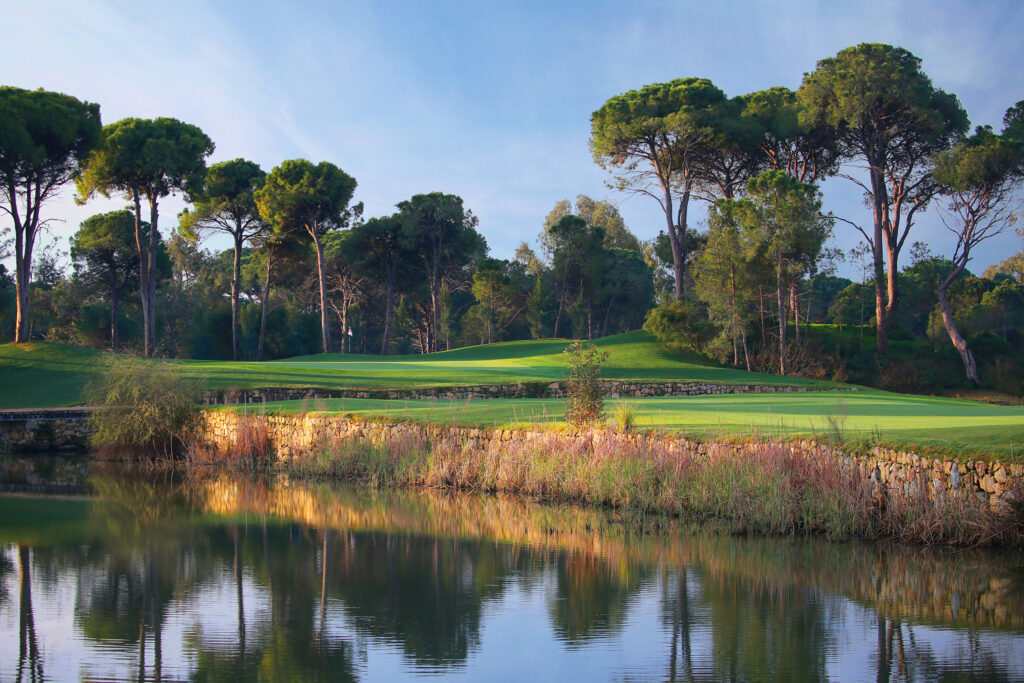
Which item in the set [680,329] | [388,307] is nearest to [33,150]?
[388,307]

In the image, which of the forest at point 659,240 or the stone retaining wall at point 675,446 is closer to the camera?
the stone retaining wall at point 675,446

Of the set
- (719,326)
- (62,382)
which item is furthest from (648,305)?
(62,382)

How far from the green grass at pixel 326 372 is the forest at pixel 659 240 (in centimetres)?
274

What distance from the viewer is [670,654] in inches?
219

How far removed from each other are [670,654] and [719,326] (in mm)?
34156

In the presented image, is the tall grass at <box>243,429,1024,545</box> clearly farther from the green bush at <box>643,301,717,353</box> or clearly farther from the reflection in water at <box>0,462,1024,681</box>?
the green bush at <box>643,301,717,353</box>

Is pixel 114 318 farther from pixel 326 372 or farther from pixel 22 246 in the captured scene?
pixel 326 372

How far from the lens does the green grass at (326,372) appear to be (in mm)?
24078

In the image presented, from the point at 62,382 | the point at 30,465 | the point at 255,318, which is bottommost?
the point at 30,465

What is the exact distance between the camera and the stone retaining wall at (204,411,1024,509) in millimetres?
8680

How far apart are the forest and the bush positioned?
52.2 ft

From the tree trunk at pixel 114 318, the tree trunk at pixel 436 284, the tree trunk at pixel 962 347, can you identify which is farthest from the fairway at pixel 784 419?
the tree trunk at pixel 114 318

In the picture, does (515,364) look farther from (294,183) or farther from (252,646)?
(252,646)

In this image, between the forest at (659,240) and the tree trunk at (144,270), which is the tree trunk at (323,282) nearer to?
the forest at (659,240)
